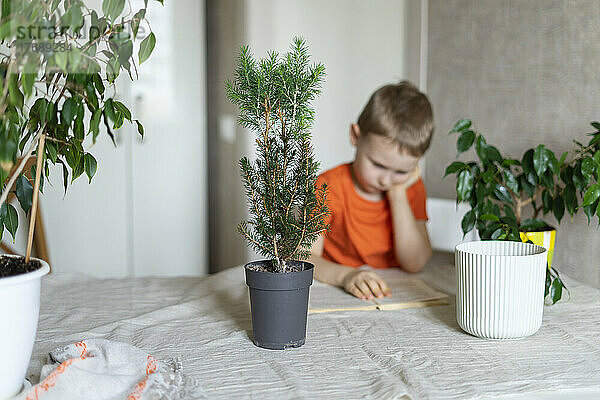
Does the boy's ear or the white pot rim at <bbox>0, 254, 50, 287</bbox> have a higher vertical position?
the boy's ear

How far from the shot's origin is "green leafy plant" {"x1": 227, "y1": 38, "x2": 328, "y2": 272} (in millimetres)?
885

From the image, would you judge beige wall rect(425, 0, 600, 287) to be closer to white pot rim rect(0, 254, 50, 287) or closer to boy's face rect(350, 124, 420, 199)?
boy's face rect(350, 124, 420, 199)

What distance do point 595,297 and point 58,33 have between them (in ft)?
3.20

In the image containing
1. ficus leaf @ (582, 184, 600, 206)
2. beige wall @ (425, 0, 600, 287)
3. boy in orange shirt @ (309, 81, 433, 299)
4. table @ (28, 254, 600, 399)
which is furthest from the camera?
boy in orange shirt @ (309, 81, 433, 299)

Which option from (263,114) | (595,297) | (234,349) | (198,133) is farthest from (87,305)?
(198,133)

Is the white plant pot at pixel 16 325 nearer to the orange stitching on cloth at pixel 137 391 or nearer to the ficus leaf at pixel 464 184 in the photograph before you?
the orange stitching on cloth at pixel 137 391

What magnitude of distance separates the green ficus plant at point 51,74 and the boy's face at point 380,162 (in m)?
0.76

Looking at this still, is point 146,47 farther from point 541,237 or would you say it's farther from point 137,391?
point 541,237

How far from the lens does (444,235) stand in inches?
67.1

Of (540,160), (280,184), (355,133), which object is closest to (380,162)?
(355,133)

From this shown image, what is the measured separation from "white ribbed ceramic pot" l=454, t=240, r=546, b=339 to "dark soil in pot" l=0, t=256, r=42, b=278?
1.98 ft

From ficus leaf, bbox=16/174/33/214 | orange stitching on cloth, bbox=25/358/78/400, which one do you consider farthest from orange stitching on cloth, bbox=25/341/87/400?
ficus leaf, bbox=16/174/33/214

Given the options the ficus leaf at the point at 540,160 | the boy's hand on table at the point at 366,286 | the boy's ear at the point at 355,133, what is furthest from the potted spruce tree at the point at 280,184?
the boy's ear at the point at 355,133

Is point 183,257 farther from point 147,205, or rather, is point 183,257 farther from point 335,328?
point 335,328
